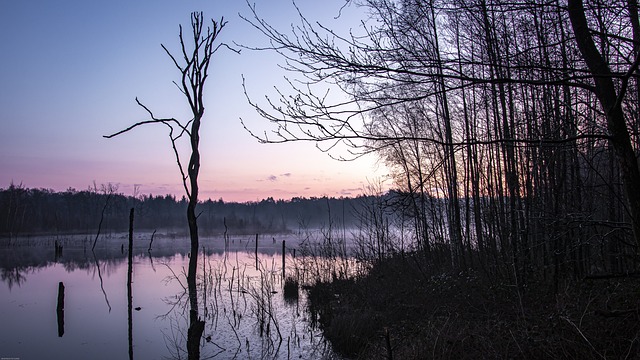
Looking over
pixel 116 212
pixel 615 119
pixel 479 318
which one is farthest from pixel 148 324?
pixel 116 212

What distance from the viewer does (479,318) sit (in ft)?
22.9

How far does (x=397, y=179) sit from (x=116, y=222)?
282 ft

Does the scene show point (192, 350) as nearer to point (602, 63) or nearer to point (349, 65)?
point (349, 65)

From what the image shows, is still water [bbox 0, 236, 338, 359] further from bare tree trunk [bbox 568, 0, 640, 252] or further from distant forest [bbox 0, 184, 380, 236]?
distant forest [bbox 0, 184, 380, 236]

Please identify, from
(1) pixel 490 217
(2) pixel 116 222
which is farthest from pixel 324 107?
(2) pixel 116 222

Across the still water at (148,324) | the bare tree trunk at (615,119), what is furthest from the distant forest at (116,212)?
the bare tree trunk at (615,119)

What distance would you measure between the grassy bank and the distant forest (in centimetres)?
2544

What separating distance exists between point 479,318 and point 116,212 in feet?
373

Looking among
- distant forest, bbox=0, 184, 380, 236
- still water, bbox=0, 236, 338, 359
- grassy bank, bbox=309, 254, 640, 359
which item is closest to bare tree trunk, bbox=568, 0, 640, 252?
grassy bank, bbox=309, 254, 640, 359

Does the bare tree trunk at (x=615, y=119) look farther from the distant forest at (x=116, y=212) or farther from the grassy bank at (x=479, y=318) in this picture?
the distant forest at (x=116, y=212)

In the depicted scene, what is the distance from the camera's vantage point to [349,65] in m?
3.36

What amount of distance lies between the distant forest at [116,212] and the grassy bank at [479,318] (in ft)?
83.5

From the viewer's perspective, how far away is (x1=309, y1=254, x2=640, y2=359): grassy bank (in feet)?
15.0

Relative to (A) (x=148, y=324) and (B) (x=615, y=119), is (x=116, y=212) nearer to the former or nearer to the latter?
(A) (x=148, y=324)
